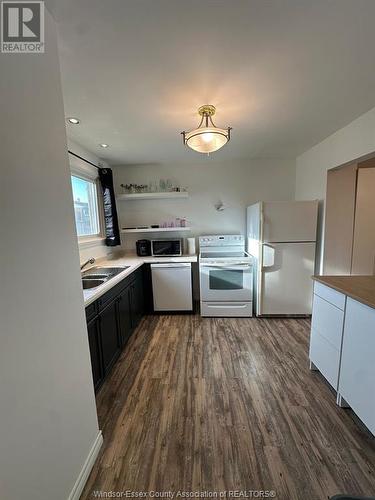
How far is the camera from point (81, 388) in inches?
47.7

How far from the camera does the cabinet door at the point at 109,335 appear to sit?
187cm

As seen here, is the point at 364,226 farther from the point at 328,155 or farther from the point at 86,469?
the point at 86,469

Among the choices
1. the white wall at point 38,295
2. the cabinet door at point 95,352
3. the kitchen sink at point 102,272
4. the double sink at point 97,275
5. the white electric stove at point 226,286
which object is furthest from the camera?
the white electric stove at point 226,286

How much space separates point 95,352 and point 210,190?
286cm

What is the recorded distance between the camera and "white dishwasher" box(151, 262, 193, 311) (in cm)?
314

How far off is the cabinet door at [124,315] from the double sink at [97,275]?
0.81ft

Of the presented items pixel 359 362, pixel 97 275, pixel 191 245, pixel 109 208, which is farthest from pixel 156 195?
pixel 359 362

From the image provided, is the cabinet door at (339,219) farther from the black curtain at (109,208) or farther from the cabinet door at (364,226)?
the black curtain at (109,208)

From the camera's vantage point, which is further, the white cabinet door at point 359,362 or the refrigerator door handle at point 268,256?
the refrigerator door handle at point 268,256

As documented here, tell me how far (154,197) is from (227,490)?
3.25m

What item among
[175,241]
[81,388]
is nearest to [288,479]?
[81,388]

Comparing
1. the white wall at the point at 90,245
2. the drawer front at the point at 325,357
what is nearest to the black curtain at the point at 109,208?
the white wall at the point at 90,245

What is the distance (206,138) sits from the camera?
5.42ft

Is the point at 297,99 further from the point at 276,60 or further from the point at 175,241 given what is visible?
the point at 175,241
